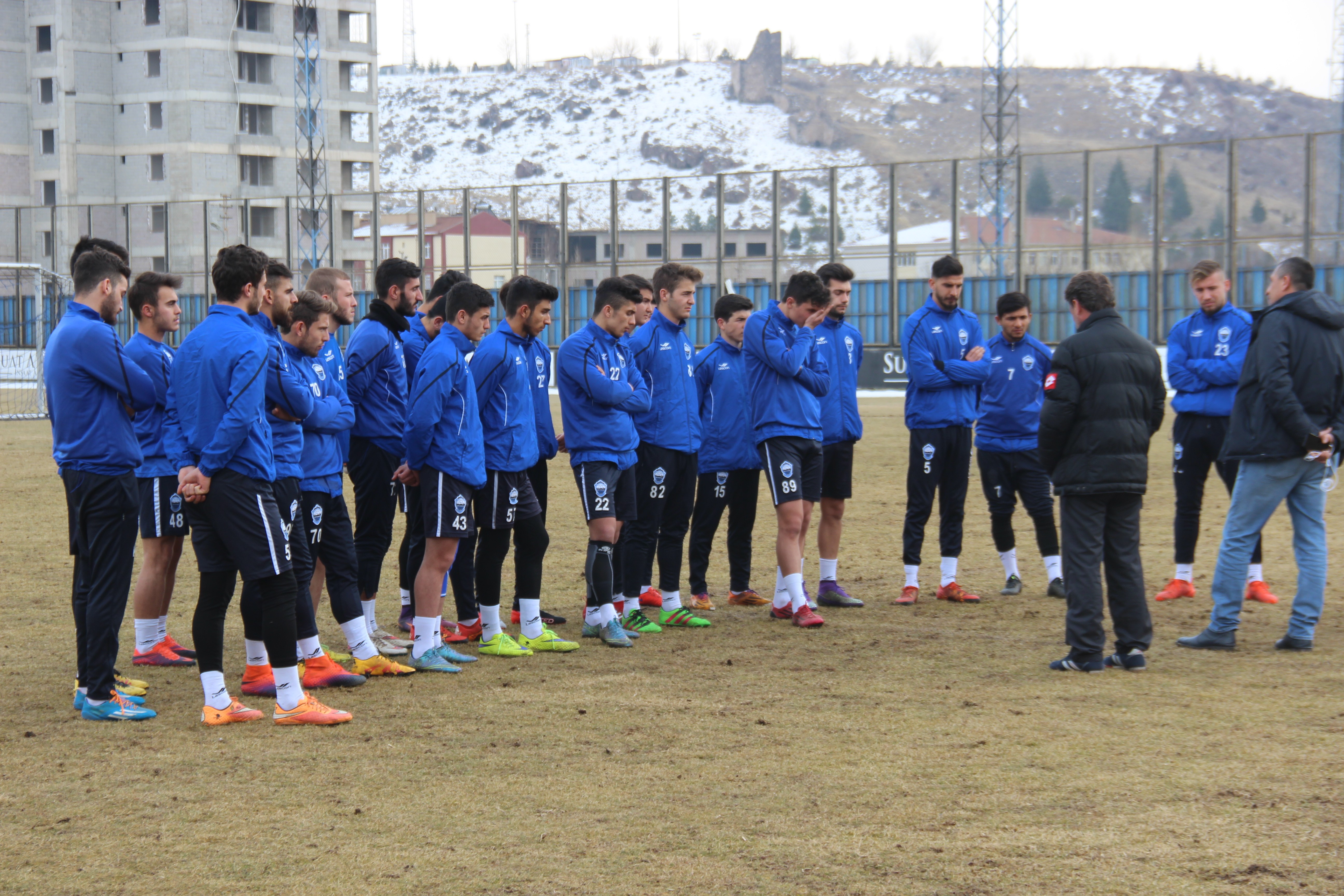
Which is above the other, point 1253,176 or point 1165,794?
point 1253,176

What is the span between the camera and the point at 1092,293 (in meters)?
6.66

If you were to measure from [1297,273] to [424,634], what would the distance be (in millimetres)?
4838

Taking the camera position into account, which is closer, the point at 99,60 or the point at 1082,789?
the point at 1082,789

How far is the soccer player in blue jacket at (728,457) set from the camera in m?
8.38

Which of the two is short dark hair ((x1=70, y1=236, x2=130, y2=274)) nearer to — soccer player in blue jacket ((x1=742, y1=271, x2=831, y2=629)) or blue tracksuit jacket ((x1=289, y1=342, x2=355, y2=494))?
blue tracksuit jacket ((x1=289, y1=342, x2=355, y2=494))

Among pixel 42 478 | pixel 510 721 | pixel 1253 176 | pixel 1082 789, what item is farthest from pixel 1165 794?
pixel 1253 176

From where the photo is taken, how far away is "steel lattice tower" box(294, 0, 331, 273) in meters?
63.0

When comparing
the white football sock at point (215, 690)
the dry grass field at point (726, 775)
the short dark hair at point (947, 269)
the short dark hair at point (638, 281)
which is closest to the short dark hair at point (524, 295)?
the short dark hair at point (638, 281)

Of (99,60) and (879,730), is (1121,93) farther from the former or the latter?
(879,730)

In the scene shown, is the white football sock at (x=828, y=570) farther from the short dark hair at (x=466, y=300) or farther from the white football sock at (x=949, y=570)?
the short dark hair at (x=466, y=300)

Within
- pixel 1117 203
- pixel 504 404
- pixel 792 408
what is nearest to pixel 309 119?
pixel 1117 203

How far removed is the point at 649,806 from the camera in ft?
14.8

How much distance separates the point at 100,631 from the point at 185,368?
1229mm

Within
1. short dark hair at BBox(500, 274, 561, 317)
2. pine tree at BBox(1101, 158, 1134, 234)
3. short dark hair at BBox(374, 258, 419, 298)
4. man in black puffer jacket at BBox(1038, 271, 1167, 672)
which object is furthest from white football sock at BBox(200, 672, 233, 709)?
pine tree at BBox(1101, 158, 1134, 234)
